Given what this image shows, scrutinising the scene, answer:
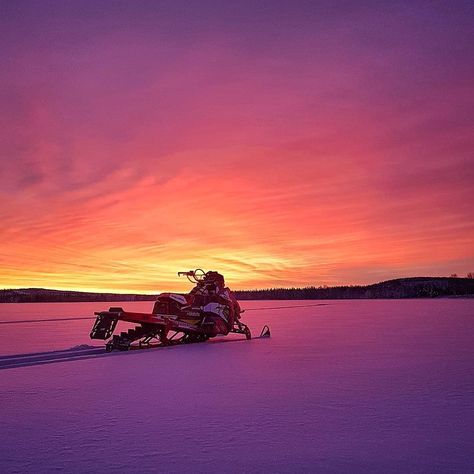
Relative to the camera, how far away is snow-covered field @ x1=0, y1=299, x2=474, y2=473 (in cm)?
529

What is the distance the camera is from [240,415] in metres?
7.33

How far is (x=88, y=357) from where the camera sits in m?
15.3

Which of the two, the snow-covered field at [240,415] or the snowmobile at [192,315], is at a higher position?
the snowmobile at [192,315]

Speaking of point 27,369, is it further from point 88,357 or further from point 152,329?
point 152,329

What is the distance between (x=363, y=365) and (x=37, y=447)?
27.8ft

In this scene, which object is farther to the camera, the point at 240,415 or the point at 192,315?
the point at 192,315

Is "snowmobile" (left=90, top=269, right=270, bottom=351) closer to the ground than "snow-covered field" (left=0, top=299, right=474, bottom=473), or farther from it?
farther from it

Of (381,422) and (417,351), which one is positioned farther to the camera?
(417,351)

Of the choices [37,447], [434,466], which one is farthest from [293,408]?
[37,447]

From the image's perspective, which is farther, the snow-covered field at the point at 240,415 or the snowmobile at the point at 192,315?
the snowmobile at the point at 192,315

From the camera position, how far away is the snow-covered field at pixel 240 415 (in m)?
5.29

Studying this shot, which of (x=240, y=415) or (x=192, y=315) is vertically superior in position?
(x=192, y=315)

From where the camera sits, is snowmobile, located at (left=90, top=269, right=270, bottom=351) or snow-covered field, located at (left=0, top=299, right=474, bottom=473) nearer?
snow-covered field, located at (left=0, top=299, right=474, bottom=473)

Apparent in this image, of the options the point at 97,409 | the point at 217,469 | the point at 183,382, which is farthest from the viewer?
the point at 183,382
